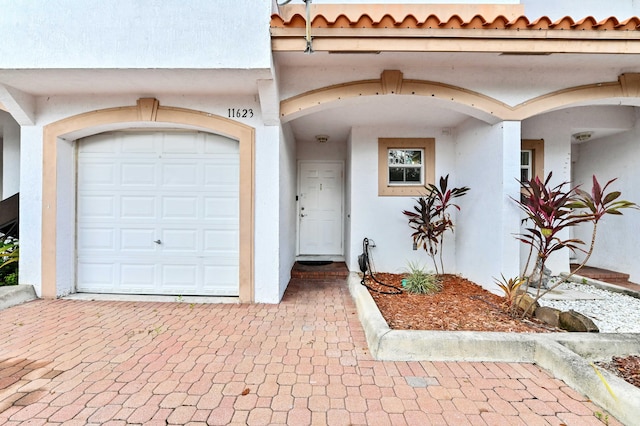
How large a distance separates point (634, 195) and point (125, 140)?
9.03m

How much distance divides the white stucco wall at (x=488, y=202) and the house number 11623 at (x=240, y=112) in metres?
A: 3.73

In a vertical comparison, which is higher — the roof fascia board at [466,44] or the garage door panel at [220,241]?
the roof fascia board at [466,44]

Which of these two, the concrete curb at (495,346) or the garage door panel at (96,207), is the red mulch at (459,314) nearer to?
the concrete curb at (495,346)

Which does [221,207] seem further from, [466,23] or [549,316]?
[549,316]

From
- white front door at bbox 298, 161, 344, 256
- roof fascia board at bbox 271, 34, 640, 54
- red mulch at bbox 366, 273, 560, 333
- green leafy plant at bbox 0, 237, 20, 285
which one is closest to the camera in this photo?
red mulch at bbox 366, 273, 560, 333

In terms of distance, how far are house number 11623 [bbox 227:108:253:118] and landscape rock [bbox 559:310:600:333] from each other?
15.2 feet

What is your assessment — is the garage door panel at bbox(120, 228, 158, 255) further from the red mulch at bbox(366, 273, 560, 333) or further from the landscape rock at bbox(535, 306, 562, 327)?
the landscape rock at bbox(535, 306, 562, 327)

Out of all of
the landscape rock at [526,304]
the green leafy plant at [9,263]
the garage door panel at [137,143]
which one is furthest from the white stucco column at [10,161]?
the landscape rock at [526,304]

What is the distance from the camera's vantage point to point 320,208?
6.86 metres

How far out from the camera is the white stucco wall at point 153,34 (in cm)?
343

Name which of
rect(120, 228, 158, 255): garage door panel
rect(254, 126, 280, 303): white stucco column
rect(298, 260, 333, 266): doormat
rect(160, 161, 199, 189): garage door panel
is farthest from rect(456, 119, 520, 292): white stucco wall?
rect(120, 228, 158, 255): garage door panel

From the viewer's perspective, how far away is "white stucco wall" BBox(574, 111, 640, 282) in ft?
17.5

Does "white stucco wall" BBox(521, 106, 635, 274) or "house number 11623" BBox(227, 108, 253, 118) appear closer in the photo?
"house number 11623" BBox(227, 108, 253, 118)

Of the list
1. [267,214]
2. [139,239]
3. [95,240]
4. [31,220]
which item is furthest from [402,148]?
[31,220]
